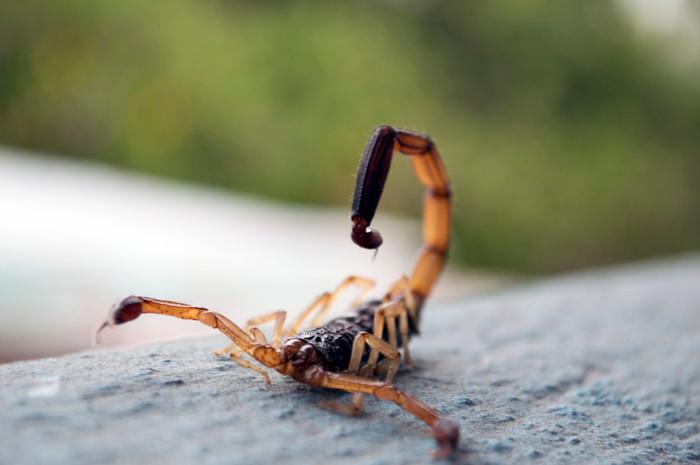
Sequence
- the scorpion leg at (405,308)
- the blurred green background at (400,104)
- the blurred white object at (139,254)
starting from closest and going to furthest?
the scorpion leg at (405,308)
the blurred white object at (139,254)
the blurred green background at (400,104)

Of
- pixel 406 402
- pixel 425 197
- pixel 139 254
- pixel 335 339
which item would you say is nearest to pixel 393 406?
pixel 406 402

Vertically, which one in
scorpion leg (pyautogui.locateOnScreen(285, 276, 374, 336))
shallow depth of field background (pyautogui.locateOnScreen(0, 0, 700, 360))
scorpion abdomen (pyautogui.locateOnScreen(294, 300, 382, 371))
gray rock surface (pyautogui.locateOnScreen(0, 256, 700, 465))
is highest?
shallow depth of field background (pyautogui.locateOnScreen(0, 0, 700, 360))

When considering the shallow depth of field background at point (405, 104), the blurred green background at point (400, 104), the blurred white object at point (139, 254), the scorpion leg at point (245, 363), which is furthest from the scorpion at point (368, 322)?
the shallow depth of field background at point (405, 104)

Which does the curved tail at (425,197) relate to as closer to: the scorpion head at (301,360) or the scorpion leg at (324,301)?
the scorpion leg at (324,301)

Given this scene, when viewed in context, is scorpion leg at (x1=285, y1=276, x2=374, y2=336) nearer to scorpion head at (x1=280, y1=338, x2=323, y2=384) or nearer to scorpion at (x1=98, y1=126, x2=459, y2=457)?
scorpion at (x1=98, y1=126, x2=459, y2=457)

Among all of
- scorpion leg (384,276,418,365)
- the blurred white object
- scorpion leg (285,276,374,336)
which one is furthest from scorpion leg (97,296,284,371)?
the blurred white object

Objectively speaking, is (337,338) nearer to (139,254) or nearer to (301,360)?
(301,360)
